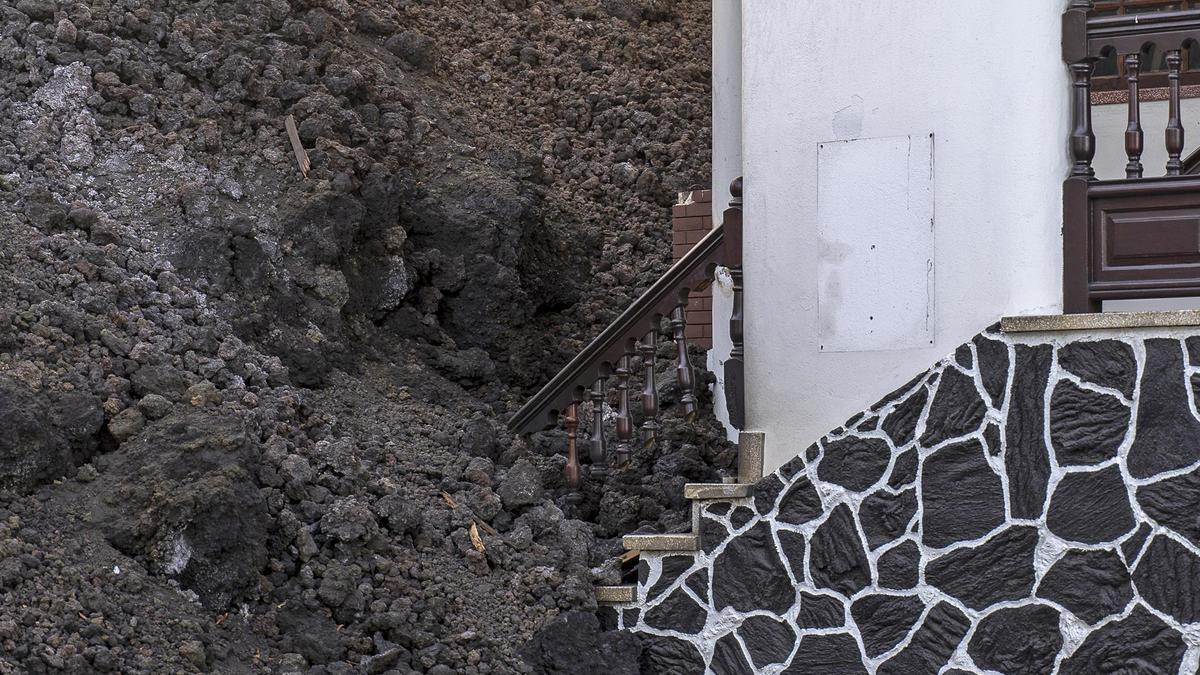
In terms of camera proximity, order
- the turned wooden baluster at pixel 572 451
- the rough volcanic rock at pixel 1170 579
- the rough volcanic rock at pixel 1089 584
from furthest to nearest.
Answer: the turned wooden baluster at pixel 572 451
the rough volcanic rock at pixel 1089 584
the rough volcanic rock at pixel 1170 579

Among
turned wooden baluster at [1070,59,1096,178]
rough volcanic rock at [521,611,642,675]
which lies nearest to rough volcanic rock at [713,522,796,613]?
rough volcanic rock at [521,611,642,675]

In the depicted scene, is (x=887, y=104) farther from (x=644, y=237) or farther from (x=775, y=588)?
(x=644, y=237)

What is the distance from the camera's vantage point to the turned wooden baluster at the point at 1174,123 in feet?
→ 17.7

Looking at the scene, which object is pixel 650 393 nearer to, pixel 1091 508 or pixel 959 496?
pixel 959 496

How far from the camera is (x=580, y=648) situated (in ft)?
19.6

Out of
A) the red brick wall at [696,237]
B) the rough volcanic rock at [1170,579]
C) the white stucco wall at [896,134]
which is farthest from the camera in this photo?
the red brick wall at [696,237]

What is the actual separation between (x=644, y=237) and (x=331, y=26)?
2136 mm

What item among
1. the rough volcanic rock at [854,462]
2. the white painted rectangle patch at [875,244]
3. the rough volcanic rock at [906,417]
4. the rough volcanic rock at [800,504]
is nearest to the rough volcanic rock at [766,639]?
the rough volcanic rock at [800,504]

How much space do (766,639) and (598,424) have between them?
3.90ft

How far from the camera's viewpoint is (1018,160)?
5.66 meters

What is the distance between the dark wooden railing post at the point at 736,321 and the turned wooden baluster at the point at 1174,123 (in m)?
1.70

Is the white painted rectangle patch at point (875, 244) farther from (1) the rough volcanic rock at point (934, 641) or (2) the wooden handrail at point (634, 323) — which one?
(1) the rough volcanic rock at point (934, 641)

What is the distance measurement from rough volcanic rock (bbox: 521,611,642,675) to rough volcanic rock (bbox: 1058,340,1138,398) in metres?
2.04

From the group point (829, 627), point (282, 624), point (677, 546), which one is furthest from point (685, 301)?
point (282, 624)
